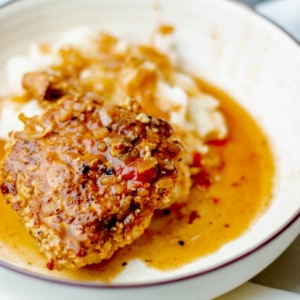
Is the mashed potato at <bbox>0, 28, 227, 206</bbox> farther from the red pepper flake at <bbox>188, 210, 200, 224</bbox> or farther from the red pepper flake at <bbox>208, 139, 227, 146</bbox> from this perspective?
the red pepper flake at <bbox>188, 210, 200, 224</bbox>

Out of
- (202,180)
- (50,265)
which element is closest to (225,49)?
(202,180)

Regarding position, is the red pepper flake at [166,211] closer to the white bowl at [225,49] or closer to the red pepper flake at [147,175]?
the white bowl at [225,49]

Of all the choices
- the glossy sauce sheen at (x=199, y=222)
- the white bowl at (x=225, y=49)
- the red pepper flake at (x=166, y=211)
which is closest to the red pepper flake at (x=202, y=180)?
the glossy sauce sheen at (x=199, y=222)

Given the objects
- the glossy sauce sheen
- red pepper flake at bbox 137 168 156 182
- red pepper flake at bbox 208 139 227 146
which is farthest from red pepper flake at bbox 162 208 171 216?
red pepper flake at bbox 208 139 227 146

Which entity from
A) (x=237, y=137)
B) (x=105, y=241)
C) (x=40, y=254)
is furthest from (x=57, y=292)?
(x=237, y=137)

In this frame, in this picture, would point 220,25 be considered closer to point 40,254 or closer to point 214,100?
point 214,100

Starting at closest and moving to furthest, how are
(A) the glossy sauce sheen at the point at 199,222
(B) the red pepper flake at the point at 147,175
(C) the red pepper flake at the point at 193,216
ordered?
(B) the red pepper flake at the point at 147,175, (A) the glossy sauce sheen at the point at 199,222, (C) the red pepper flake at the point at 193,216
